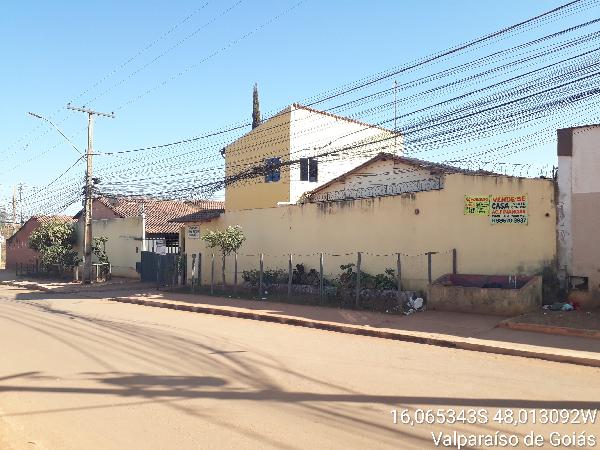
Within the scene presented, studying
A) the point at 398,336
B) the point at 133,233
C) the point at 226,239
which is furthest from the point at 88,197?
the point at 398,336

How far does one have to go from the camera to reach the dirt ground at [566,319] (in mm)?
10195

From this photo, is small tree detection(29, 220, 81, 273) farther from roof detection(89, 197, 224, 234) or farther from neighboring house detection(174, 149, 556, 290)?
neighboring house detection(174, 149, 556, 290)

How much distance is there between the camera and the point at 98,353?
8750 millimetres

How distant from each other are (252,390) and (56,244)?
27667 millimetres

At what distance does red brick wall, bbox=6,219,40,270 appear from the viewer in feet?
136

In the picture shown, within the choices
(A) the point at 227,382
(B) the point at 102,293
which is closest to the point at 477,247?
(A) the point at 227,382

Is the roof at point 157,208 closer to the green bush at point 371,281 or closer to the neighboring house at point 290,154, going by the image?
the neighboring house at point 290,154

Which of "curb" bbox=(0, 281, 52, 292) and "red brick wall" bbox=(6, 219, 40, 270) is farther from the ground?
"red brick wall" bbox=(6, 219, 40, 270)

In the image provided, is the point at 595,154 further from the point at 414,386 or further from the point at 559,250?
the point at 414,386

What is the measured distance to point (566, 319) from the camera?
10.7 meters

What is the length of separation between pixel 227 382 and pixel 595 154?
1042 centimetres

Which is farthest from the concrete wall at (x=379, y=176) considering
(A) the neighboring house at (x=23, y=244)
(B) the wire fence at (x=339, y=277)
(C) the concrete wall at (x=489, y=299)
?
(A) the neighboring house at (x=23, y=244)

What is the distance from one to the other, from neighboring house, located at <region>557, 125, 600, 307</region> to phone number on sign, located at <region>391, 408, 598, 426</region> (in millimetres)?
7591

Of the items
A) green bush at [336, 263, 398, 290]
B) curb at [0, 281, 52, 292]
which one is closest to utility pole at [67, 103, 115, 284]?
curb at [0, 281, 52, 292]
